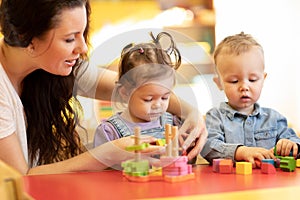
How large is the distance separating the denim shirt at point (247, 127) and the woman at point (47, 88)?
5.4 inches

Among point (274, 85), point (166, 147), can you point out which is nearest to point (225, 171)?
point (166, 147)

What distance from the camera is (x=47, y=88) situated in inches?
53.7

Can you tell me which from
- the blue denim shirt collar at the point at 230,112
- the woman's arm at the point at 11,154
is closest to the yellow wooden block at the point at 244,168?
the blue denim shirt collar at the point at 230,112

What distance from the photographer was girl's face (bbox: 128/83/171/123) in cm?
97

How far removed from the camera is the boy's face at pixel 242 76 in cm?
125

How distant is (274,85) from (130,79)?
2.95 metres

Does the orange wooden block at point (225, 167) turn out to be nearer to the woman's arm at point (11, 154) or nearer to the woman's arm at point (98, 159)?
the woman's arm at point (98, 159)

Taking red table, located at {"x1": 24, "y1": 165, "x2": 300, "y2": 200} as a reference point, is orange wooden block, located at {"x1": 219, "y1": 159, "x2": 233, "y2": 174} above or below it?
above

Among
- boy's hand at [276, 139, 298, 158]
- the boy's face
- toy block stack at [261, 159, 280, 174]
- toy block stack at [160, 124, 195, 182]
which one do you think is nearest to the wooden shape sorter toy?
toy block stack at [160, 124, 195, 182]

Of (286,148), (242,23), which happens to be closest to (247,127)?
(286,148)

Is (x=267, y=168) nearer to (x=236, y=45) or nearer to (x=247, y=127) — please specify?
(x=247, y=127)

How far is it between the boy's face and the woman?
196 millimetres

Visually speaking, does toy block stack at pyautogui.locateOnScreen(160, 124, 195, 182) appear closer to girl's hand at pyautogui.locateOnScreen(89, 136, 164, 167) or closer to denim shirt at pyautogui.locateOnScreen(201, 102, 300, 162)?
girl's hand at pyautogui.locateOnScreen(89, 136, 164, 167)

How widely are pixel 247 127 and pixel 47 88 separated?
49cm
